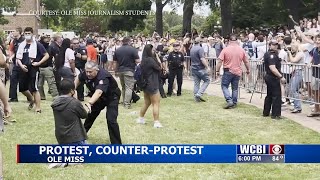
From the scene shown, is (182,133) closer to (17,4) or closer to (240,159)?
(240,159)

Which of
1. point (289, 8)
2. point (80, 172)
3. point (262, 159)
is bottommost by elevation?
point (80, 172)

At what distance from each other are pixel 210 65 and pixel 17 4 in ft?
111

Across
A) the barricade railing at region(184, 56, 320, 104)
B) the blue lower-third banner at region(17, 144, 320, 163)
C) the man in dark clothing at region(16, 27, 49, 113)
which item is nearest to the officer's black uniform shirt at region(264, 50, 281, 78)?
the barricade railing at region(184, 56, 320, 104)

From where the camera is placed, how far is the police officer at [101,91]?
28.0ft

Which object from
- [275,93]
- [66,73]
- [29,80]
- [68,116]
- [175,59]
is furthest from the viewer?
[175,59]

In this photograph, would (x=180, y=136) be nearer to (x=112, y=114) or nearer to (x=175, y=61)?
(x=112, y=114)

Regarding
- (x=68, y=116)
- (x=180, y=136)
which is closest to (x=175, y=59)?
(x=180, y=136)

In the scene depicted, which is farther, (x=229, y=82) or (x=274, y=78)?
(x=229, y=82)

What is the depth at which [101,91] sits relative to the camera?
8.48 metres

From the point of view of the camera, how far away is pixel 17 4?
49750 mm

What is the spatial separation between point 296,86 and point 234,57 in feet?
5.48

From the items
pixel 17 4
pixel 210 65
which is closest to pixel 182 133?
pixel 210 65

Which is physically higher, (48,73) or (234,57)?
(234,57)

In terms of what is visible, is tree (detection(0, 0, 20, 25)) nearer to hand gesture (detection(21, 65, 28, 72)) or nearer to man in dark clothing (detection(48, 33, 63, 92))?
man in dark clothing (detection(48, 33, 63, 92))
